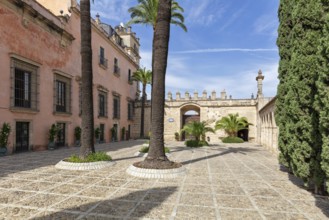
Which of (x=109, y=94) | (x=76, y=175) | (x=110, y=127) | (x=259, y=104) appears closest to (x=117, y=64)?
(x=109, y=94)

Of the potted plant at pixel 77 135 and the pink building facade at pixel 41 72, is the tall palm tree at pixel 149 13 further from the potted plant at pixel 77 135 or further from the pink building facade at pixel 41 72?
the potted plant at pixel 77 135

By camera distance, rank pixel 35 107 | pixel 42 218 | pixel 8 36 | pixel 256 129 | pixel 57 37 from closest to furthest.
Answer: pixel 42 218 → pixel 8 36 → pixel 35 107 → pixel 57 37 → pixel 256 129

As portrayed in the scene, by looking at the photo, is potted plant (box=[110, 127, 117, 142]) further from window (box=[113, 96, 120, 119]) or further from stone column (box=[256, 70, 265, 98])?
stone column (box=[256, 70, 265, 98])

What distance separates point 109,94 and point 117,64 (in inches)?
176

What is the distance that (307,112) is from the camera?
215 inches

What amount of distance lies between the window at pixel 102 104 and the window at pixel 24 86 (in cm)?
819

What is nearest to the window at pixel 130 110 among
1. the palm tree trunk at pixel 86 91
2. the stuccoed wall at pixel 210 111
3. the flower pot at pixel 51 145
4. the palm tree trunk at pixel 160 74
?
the stuccoed wall at pixel 210 111

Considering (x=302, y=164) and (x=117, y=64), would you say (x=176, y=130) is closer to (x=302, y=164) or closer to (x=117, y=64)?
(x=117, y=64)

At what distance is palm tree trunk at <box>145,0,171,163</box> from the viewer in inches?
324

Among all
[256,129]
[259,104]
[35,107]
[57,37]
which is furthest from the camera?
[256,129]

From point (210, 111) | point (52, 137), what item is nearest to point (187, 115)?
point (210, 111)

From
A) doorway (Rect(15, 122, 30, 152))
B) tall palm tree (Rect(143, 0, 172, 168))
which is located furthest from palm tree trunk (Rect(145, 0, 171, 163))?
doorway (Rect(15, 122, 30, 152))

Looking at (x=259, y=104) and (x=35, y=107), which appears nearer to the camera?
(x=35, y=107)

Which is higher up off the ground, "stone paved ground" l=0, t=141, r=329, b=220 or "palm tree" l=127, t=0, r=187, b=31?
"palm tree" l=127, t=0, r=187, b=31
